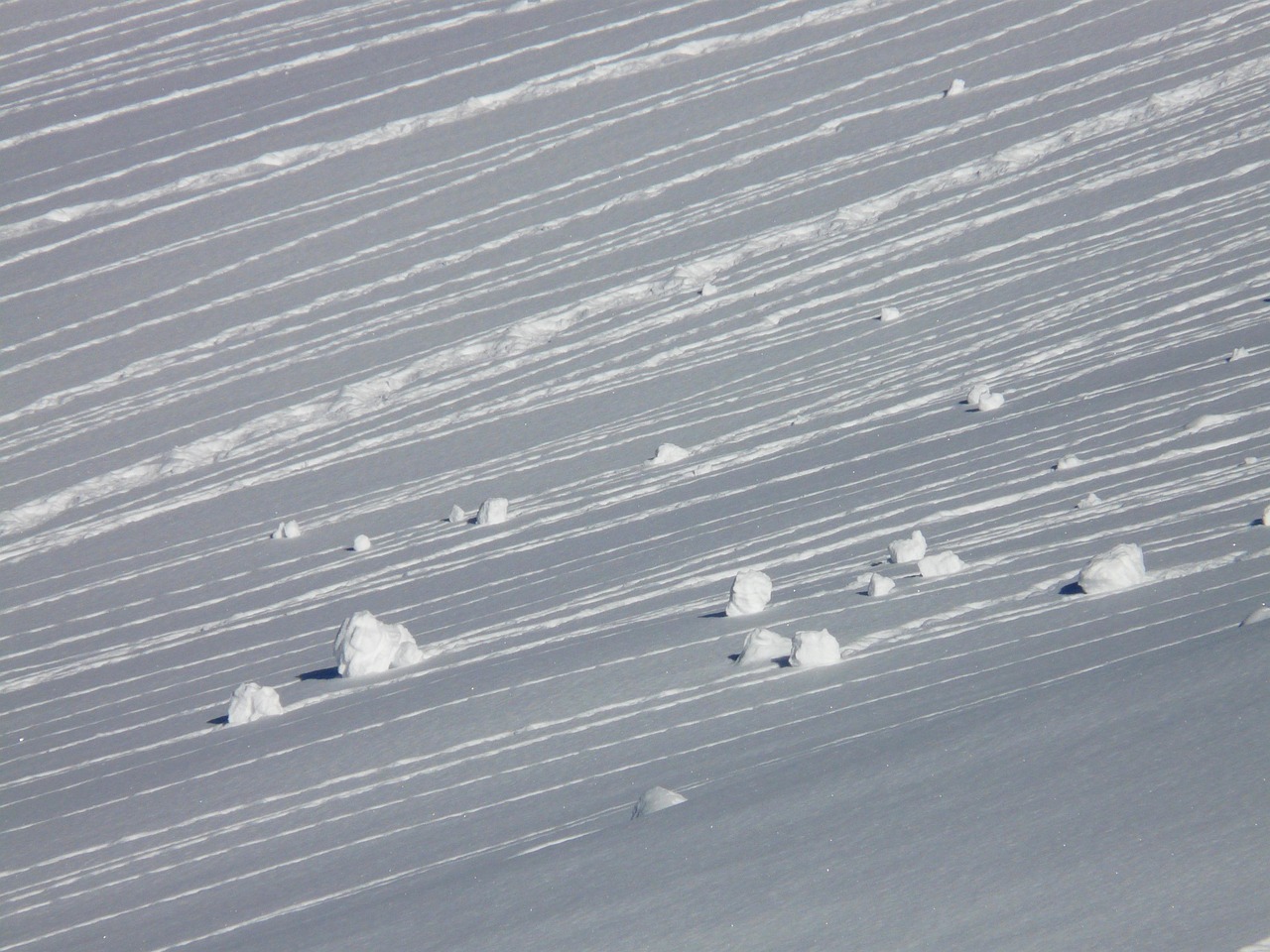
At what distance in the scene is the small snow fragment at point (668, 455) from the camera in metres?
4.77

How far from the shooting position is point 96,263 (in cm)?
700

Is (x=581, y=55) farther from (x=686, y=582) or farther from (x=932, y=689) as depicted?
(x=932, y=689)

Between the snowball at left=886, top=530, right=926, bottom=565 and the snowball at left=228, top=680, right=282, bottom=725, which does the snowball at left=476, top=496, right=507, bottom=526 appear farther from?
the snowball at left=886, top=530, right=926, bottom=565

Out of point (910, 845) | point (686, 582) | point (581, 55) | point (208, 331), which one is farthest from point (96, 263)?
point (910, 845)

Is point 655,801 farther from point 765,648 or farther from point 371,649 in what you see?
point 371,649

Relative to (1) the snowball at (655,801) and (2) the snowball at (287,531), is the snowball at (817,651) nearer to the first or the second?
(1) the snowball at (655,801)

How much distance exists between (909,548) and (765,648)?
626 millimetres

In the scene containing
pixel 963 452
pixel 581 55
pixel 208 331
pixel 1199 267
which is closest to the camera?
pixel 963 452

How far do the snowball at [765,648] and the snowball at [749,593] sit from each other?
337 millimetres

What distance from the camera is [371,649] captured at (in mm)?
3484

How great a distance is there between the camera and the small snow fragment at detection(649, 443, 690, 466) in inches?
188

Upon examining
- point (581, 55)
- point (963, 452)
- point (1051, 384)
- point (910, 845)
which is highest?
point (581, 55)

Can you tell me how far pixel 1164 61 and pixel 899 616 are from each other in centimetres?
510

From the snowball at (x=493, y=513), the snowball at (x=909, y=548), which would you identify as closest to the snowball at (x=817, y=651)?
the snowball at (x=909, y=548)
